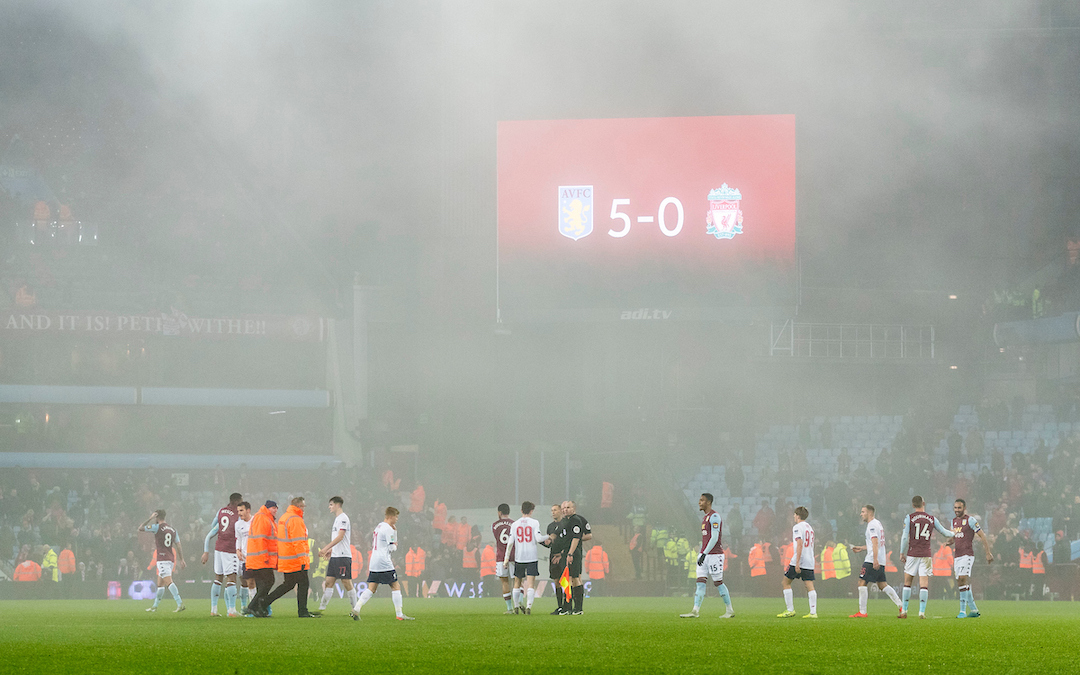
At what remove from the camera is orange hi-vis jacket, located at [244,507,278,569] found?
1239cm

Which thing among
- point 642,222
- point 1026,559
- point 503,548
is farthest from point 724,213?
point 503,548

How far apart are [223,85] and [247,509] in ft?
16.9

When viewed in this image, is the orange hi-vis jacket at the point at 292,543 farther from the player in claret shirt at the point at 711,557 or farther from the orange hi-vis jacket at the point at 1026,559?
the orange hi-vis jacket at the point at 1026,559

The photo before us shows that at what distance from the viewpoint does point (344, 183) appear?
63.6 feet

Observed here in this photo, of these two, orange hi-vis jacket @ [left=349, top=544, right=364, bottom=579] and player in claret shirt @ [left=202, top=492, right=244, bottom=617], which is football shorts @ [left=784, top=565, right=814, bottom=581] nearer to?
player in claret shirt @ [left=202, top=492, right=244, bottom=617]

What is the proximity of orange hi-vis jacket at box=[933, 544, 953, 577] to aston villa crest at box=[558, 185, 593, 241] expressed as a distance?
7.91 metres

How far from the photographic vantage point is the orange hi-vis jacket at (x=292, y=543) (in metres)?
12.3

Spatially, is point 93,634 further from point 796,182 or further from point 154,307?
point 154,307

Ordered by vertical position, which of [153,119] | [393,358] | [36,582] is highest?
[153,119]

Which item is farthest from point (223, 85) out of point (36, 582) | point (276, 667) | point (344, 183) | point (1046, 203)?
point (1046, 203)

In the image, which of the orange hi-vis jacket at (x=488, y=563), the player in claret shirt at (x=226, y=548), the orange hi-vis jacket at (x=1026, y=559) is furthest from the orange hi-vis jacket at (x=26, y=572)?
the orange hi-vis jacket at (x=1026, y=559)

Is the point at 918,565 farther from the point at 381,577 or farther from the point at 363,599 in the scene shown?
the point at 363,599

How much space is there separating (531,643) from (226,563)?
20.3 ft

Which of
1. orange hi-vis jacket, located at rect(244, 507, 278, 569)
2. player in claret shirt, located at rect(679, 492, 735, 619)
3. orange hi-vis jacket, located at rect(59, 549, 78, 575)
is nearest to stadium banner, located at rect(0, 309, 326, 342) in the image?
orange hi-vis jacket, located at rect(59, 549, 78, 575)
